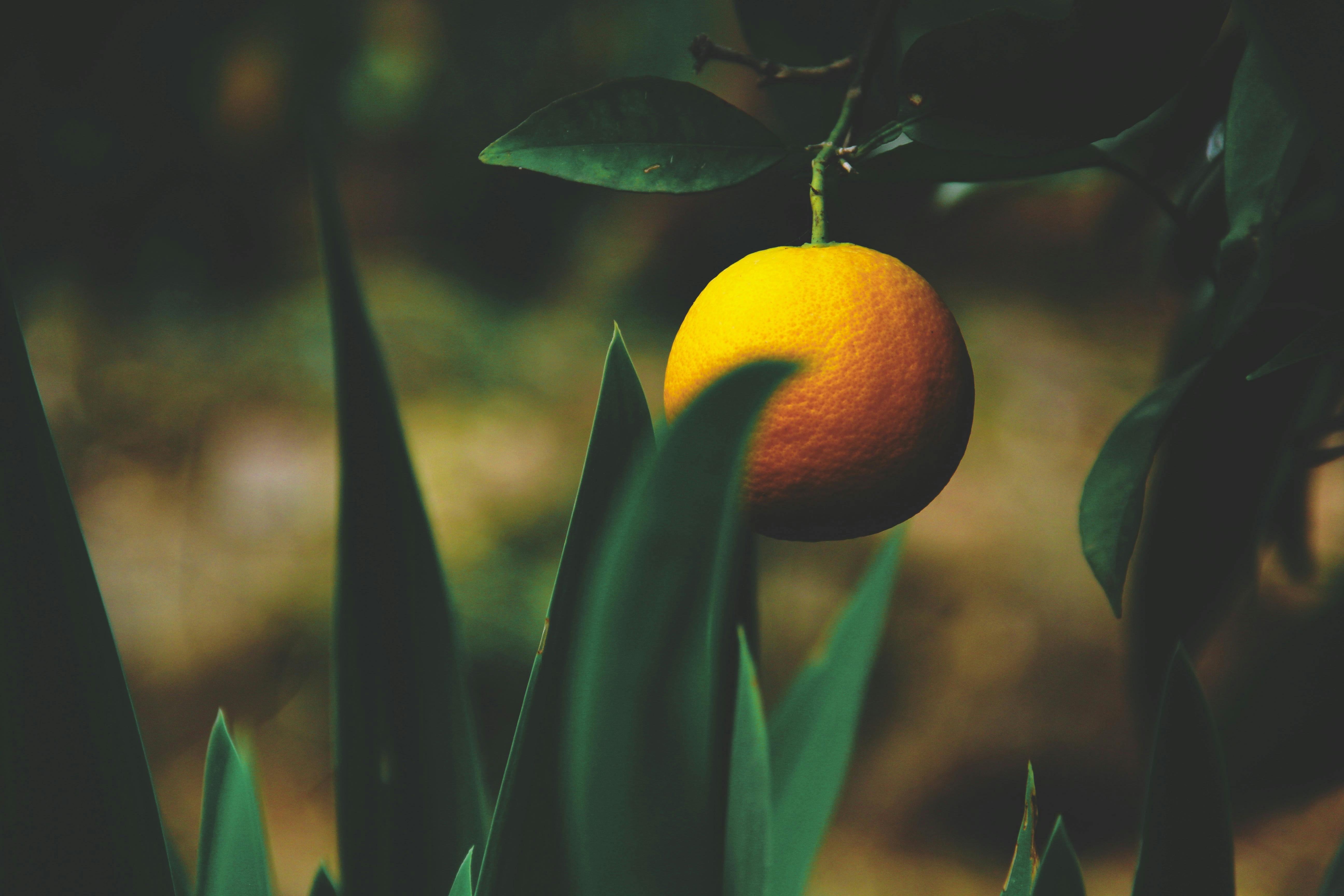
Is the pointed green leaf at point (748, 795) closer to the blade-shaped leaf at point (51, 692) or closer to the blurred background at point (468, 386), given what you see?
the blade-shaped leaf at point (51, 692)

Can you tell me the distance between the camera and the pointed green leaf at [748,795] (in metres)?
0.17

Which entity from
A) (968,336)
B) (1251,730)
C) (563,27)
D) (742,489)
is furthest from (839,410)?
(563,27)

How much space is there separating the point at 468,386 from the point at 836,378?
4.32ft

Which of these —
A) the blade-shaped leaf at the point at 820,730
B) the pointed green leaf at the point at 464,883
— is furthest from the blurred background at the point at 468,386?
the pointed green leaf at the point at 464,883

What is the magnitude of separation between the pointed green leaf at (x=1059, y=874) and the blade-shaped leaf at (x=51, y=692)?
0.20 metres

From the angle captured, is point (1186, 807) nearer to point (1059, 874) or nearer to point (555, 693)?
point (1059, 874)

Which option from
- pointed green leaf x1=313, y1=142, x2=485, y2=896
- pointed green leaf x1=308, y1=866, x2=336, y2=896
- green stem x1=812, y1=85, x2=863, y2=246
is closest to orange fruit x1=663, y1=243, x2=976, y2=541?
green stem x1=812, y1=85, x2=863, y2=246

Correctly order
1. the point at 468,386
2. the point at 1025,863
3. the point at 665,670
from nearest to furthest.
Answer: the point at 665,670, the point at 1025,863, the point at 468,386

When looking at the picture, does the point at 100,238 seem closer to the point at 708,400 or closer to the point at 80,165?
the point at 80,165

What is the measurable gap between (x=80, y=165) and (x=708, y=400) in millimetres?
1828

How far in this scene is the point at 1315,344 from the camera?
0.60 ft

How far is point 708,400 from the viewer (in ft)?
0.42

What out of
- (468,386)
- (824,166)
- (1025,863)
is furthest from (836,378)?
(468,386)

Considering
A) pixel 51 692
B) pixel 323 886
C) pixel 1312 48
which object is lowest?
pixel 323 886
